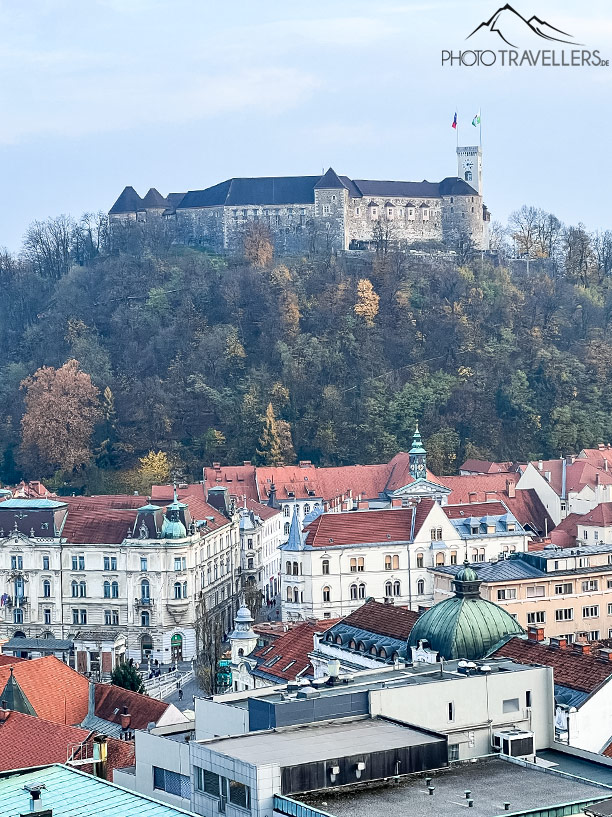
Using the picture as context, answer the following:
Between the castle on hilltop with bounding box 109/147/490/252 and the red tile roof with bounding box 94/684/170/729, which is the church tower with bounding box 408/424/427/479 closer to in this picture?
the castle on hilltop with bounding box 109/147/490/252

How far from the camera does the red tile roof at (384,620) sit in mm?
50125

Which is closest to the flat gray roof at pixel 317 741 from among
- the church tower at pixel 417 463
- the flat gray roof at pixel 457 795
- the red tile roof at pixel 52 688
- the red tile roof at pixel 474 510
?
the flat gray roof at pixel 457 795

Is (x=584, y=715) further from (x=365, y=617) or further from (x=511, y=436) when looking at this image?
(x=511, y=436)

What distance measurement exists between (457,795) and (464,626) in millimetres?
16190

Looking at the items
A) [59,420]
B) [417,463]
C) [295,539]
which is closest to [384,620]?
[295,539]

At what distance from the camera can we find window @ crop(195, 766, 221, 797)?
91.1 feet

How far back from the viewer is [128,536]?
245 ft

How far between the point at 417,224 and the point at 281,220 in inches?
442

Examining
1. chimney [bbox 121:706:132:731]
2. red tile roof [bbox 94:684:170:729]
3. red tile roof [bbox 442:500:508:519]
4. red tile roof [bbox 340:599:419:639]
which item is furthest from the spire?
chimney [bbox 121:706:132:731]

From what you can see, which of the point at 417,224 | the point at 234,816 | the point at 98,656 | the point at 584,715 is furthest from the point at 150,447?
the point at 234,816

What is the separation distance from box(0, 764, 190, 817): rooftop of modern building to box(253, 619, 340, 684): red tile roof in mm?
20944

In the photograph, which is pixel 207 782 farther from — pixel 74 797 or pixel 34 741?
pixel 34 741

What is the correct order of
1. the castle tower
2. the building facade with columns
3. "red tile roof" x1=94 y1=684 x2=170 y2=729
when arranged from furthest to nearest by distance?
the castle tower, the building facade with columns, "red tile roof" x1=94 y1=684 x2=170 y2=729

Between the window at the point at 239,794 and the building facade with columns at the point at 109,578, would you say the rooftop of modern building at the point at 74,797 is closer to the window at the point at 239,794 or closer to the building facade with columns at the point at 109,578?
the window at the point at 239,794
